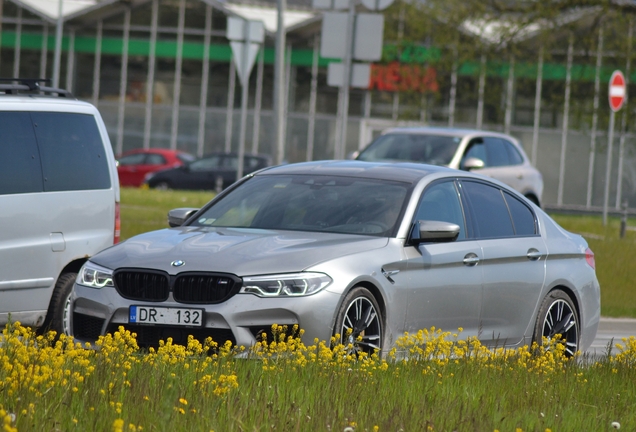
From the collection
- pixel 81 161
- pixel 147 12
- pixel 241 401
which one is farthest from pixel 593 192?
pixel 241 401

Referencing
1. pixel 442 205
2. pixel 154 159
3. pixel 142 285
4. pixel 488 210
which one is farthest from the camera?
pixel 154 159

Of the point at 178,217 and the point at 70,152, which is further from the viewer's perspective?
the point at 70,152

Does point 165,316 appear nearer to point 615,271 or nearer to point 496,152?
point 615,271

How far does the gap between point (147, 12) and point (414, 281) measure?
39622 mm

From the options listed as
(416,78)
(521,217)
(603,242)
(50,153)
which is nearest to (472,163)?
(603,242)

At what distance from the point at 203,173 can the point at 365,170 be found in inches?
1260

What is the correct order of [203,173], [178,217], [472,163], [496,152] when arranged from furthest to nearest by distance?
[203,173] < [496,152] < [472,163] < [178,217]

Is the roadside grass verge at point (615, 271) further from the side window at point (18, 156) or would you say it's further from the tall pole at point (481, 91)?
the side window at point (18, 156)

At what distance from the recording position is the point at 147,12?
152 ft

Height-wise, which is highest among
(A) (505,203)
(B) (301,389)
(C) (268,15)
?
(C) (268,15)

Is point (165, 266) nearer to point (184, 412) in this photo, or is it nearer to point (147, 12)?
point (184, 412)

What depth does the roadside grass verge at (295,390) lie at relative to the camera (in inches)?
190

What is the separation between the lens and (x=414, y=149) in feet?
62.5

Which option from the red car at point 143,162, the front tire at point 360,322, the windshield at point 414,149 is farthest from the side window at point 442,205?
the red car at point 143,162
